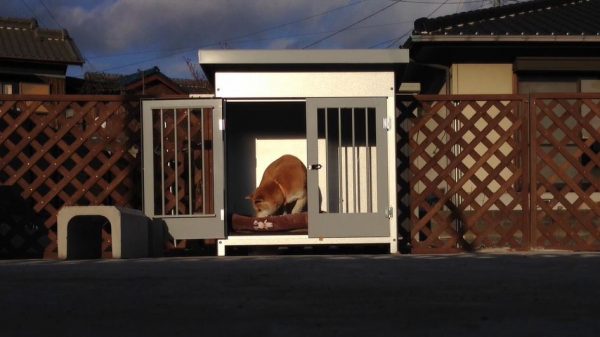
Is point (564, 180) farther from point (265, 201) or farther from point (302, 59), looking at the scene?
point (265, 201)

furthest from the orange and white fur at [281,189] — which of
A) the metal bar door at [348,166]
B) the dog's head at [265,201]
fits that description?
the metal bar door at [348,166]

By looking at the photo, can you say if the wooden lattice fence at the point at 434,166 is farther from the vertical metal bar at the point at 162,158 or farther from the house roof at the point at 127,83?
the house roof at the point at 127,83

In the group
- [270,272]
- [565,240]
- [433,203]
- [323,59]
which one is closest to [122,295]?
[270,272]

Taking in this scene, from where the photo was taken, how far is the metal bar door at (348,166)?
926 cm

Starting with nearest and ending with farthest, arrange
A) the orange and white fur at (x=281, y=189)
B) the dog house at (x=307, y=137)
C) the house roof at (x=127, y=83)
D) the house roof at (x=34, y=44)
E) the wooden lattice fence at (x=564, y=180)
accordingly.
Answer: the dog house at (x=307, y=137), the wooden lattice fence at (x=564, y=180), the orange and white fur at (x=281, y=189), the house roof at (x=34, y=44), the house roof at (x=127, y=83)

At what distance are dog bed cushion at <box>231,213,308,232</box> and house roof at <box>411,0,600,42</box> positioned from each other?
12.0 ft

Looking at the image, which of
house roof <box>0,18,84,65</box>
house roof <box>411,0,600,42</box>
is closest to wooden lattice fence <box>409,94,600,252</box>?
house roof <box>411,0,600,42</box>

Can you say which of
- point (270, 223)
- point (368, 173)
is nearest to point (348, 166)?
point (368, 173)

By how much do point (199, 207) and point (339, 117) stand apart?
187cm

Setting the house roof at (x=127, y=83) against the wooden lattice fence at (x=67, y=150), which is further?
the house roof at (x=127, y=83)

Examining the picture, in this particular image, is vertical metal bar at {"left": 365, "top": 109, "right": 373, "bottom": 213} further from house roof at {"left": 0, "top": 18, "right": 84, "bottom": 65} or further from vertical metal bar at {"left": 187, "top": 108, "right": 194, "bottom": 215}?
house roof at {"left": 0, "top": 18, "right": 84, "bottom": 65}

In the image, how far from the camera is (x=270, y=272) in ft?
20.9

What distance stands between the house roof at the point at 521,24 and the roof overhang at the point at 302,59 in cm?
275

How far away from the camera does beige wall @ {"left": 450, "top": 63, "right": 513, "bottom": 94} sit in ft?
39.6
